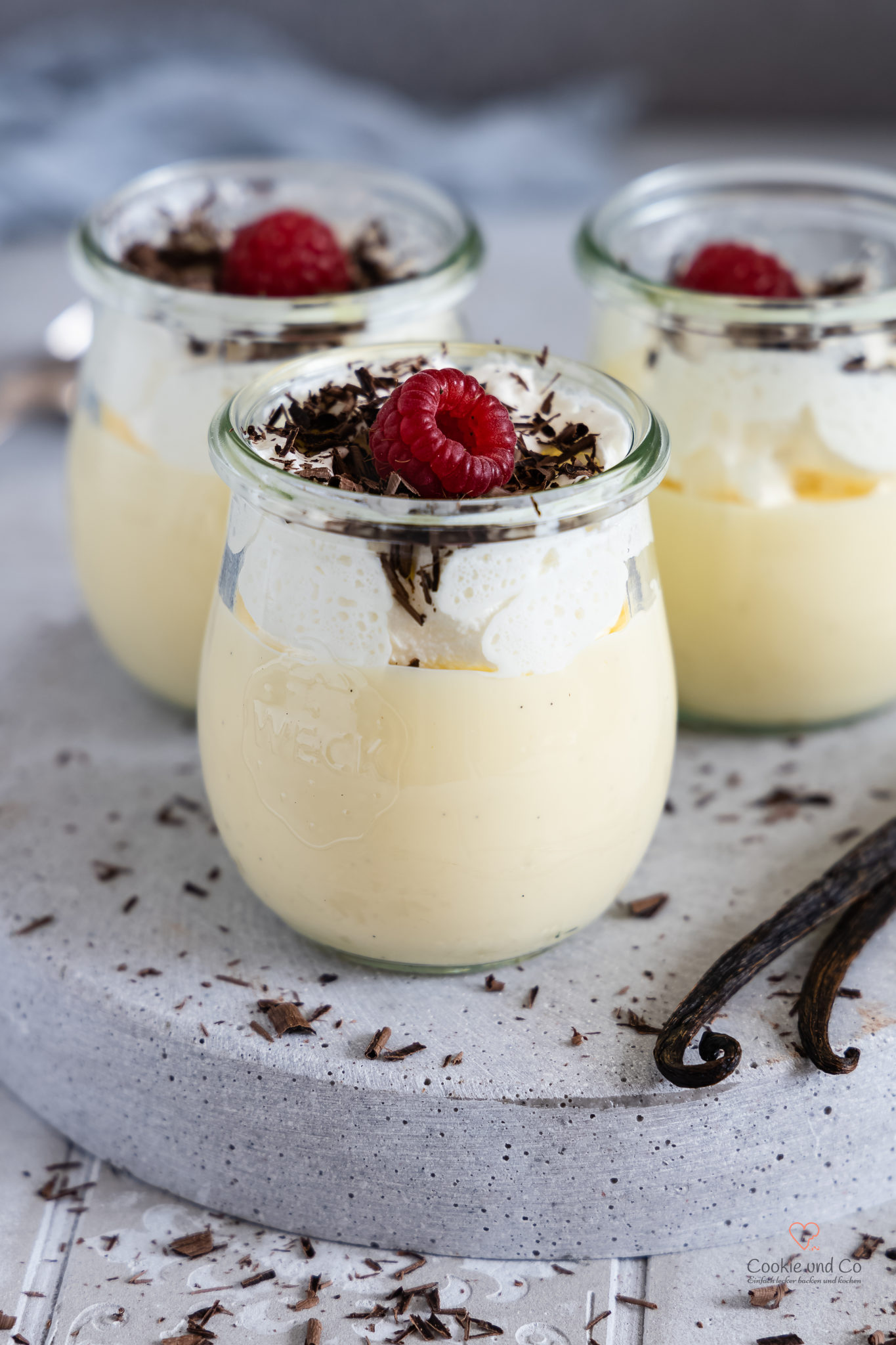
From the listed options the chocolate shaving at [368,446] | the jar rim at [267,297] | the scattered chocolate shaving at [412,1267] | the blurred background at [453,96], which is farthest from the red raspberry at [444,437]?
the blurred background at [453,96]

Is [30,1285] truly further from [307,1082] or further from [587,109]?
[587,109]

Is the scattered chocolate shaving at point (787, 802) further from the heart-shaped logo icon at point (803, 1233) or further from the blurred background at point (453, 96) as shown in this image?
the blurred background at point (453, 96)

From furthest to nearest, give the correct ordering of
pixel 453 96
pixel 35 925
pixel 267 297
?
1. pixel 453 96
2. pixel 267 297
3. pixel 35 925

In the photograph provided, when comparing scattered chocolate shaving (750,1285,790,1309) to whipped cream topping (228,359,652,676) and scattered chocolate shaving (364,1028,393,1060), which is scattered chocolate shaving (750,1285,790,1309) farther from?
whipped cream topping (228,359,652,676)

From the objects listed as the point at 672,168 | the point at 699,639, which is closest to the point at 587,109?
the point at 672,168

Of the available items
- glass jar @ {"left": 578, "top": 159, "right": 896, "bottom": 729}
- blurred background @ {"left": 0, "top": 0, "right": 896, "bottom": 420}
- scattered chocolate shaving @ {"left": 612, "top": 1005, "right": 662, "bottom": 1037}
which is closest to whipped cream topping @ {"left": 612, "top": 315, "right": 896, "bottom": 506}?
glass jar @ {"left": 578, "top": 159, "right": 896, "bottom": 729}

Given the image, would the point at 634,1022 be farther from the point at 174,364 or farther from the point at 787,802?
the point at 174,364

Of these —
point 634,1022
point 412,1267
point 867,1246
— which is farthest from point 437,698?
point 867,1246
